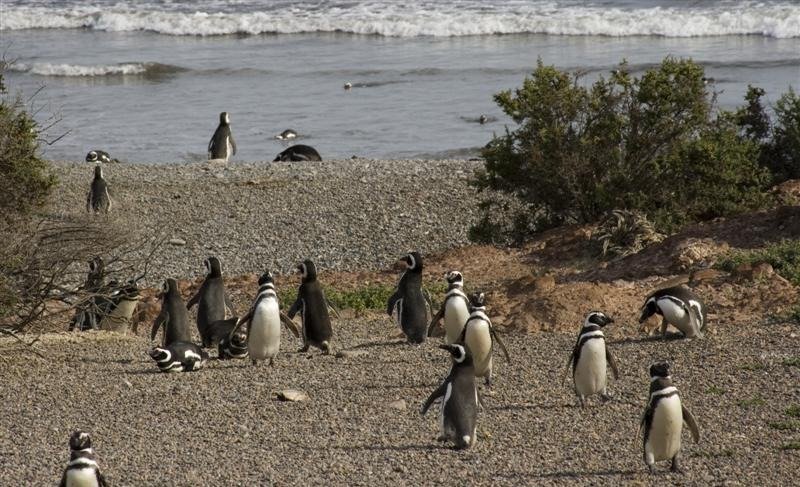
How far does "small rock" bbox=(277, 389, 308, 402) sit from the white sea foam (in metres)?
30.1

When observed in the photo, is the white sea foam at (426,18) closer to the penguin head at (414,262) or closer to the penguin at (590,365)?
the penguin head at (414,262)

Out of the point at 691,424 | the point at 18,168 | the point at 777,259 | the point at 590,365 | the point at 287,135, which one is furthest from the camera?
the point at 287,135

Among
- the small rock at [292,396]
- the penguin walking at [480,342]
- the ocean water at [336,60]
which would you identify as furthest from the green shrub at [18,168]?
the penguin walking at [480,342]

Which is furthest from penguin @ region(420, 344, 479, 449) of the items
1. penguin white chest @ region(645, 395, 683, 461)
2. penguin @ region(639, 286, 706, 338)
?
penguin @ region(639, 286, 706, 338)

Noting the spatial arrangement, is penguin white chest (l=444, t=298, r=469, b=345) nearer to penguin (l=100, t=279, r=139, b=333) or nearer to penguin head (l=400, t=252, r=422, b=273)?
penguin head (l=400, t=252, r=422, b=273)

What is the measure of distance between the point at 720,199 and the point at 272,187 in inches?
267

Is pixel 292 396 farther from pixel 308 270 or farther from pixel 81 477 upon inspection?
pixel 81 477

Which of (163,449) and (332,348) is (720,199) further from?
(163,449)

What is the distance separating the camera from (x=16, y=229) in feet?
39.7

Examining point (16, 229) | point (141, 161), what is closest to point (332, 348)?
point (16, 229)

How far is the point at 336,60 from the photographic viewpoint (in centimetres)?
3591

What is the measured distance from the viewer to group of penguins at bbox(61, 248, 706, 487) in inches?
327

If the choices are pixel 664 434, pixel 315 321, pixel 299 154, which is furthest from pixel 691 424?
pixel 299 154

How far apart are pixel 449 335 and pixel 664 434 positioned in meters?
3.70
